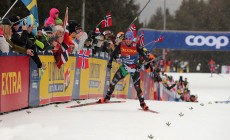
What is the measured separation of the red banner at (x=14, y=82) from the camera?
10.6 meters

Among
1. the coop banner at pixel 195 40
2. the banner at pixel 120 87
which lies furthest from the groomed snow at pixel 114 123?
the coop banner at pixel 195 40

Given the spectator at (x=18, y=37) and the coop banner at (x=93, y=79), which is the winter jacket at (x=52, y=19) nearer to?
the spectator at (x=18, y=37)

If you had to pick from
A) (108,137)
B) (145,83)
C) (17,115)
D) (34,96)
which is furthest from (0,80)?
(145,83)

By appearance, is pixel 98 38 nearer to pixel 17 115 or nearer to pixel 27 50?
pixel 27 50

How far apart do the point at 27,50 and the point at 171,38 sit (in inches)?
983

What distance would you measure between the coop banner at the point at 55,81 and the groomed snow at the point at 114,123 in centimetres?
32

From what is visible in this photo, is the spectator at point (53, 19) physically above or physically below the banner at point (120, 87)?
above

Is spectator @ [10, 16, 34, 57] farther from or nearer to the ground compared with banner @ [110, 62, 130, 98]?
farther from the ground

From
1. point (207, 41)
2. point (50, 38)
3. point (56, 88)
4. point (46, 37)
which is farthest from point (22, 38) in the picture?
point (207, 41)

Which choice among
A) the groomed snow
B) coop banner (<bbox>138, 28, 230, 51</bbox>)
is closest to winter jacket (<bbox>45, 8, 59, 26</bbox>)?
the groomed snow

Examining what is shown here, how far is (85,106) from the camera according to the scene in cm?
1305

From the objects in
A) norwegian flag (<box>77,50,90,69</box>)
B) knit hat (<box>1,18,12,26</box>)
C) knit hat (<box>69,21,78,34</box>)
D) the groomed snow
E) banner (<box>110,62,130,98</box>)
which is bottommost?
the groomed snow

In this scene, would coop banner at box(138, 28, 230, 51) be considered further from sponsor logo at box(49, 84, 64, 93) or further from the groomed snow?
sponsor logo at box(49, 84, 64, 93)

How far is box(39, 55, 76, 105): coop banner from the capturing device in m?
12.7
